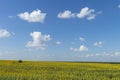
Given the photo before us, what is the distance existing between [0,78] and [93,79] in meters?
7.54

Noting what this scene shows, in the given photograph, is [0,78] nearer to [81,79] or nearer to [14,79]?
[14,79]

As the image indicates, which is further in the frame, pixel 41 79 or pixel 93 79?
pixel 93 79

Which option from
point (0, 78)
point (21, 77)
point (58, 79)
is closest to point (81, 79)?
point (58, 79)

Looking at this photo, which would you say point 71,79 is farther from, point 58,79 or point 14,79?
point 14,79

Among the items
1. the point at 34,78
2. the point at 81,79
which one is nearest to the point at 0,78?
the point at 34,78

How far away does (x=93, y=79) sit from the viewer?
23.2 meters

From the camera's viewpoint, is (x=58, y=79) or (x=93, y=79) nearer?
(x=58, y=79)

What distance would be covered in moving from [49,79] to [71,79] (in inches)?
71.7

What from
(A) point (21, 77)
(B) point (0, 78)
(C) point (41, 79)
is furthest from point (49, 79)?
(B) point (0, 78)

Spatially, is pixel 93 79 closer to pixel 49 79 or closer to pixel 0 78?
pixel 49 79

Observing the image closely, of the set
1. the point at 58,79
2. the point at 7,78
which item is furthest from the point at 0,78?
the point at 58,79

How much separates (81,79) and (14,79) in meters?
5.52

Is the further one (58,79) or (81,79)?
(81,79)

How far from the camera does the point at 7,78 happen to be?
71.5 ft
